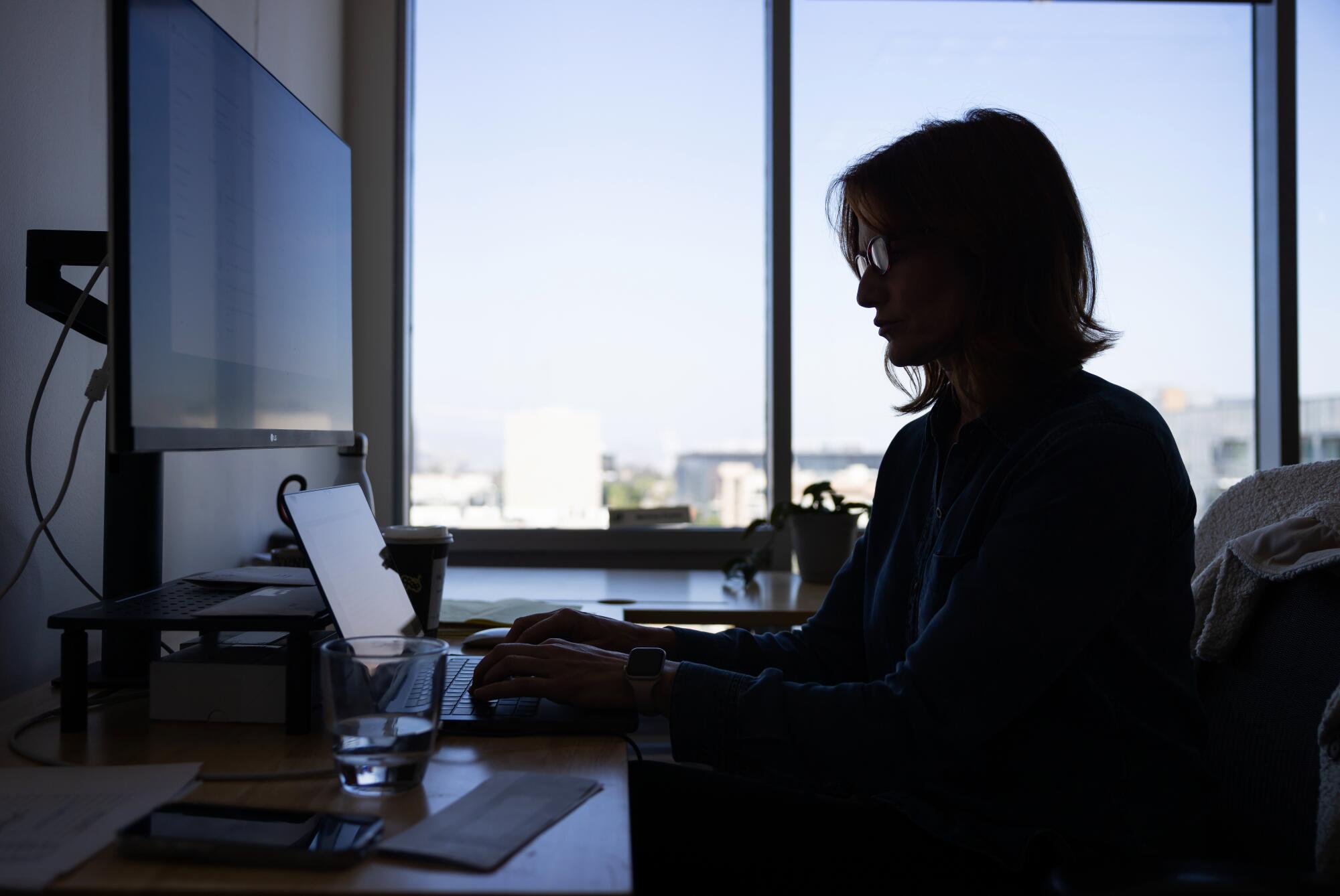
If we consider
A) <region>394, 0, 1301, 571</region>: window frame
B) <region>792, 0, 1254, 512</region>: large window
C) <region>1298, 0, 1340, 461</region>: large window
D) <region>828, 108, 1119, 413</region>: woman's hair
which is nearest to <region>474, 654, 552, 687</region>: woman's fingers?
<region>828, 108, 1119, 413</region>: woman's hair

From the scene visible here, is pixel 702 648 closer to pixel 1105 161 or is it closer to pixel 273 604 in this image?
pixel 273 604

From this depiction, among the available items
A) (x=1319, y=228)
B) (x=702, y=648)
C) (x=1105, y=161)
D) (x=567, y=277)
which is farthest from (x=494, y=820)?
(x=1319, y=228)

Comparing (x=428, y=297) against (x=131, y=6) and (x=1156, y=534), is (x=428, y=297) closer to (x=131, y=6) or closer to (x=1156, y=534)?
(x=131, y=6)

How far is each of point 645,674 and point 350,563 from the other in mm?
320

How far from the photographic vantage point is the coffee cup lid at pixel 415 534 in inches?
49.1

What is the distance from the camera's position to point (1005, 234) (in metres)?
1.03

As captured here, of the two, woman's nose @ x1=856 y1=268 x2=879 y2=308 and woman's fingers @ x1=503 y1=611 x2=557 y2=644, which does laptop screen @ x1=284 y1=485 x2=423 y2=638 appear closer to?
woman's fingers @ x1=503 y1=611 x2=557 y2=644

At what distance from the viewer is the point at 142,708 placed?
939mm

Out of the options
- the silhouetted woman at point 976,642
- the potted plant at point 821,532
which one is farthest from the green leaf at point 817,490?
the silhouetted woman at point 976,642

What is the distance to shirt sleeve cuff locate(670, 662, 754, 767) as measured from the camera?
2.93 feet

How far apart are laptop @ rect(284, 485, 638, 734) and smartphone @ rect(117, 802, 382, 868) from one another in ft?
0.34

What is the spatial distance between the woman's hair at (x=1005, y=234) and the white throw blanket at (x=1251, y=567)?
28 centimetres

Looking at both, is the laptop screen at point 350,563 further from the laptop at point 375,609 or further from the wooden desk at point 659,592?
the wooden desk at point 659,592

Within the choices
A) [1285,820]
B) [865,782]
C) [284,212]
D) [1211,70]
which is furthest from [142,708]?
[1211,70]
